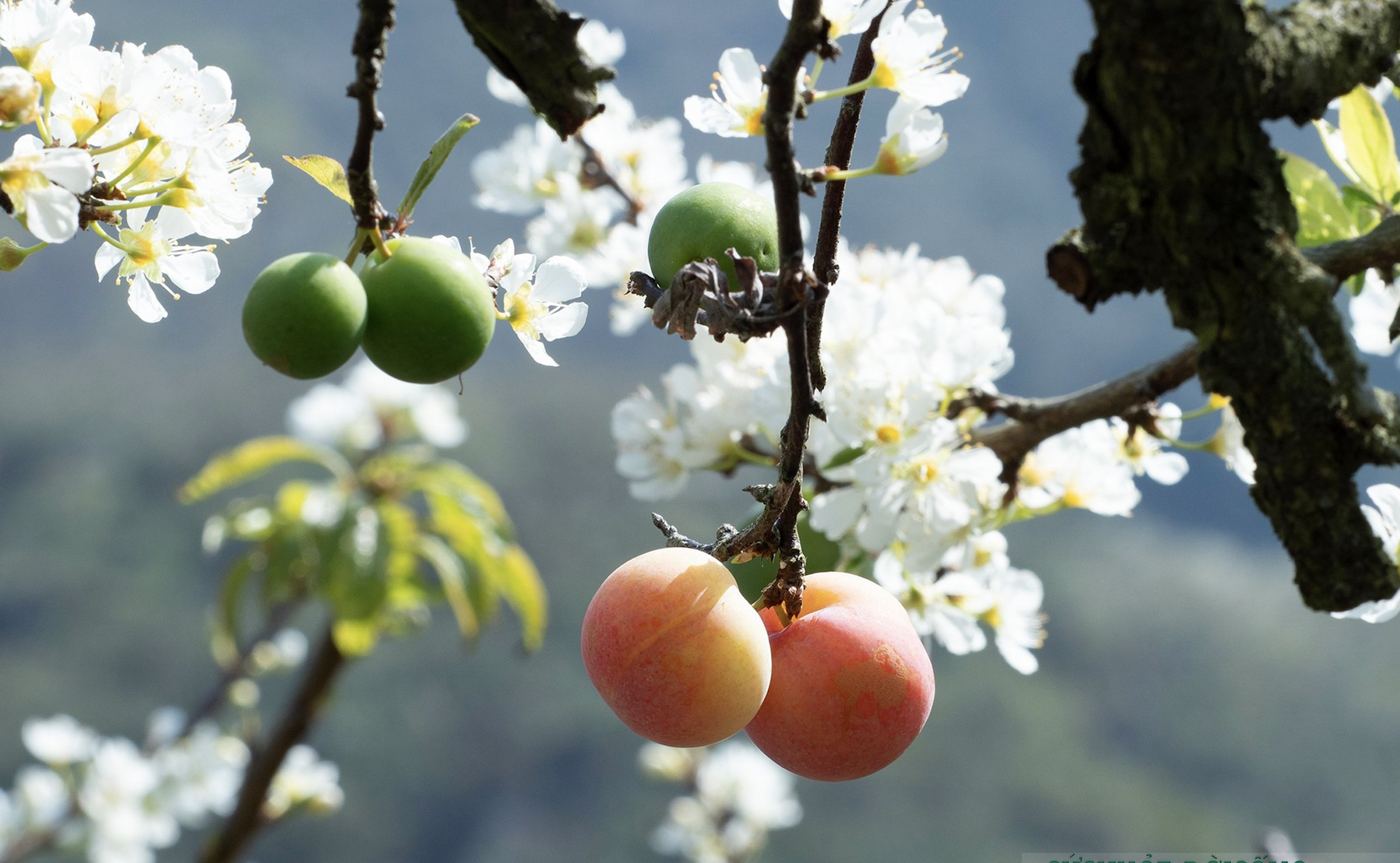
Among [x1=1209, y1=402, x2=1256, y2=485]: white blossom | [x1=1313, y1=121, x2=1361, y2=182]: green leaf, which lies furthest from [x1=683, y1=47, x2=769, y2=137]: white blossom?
[x1=1209, y1=402, x2=1256, y2=485]: white blossom

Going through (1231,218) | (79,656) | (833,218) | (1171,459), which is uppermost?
(1171,459)

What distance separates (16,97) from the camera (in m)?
0.50

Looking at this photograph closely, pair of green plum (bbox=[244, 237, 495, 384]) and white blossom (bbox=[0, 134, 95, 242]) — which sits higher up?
pair of green plum (bbox=[244, 237, 495, 384])

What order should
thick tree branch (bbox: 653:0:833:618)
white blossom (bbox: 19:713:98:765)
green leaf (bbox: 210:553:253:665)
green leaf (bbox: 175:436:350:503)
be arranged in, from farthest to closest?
white blossom (bbox: 19:713:98:765), green leaf (bbox: 210:553:253:665), green leaf (bbox: 175:436:350:503), thick tree branch (bbox: 653:0:833:618)

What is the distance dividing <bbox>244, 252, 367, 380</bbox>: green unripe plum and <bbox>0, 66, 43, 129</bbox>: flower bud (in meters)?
0.13

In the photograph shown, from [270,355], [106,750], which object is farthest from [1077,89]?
[106,750]

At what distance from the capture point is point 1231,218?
18.6 inches

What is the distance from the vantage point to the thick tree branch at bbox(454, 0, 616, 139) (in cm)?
46

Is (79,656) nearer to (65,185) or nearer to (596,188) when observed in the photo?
(596,188)

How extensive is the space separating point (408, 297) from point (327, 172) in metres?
0.08

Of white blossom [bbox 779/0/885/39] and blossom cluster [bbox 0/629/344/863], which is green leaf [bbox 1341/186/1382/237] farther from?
blossom cluster [bbox 0/629/344/863]

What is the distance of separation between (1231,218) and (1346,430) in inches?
4.8

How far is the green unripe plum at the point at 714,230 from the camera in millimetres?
541

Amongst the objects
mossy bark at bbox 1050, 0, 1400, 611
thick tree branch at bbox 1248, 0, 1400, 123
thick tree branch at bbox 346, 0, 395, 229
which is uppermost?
thick tree branch at bbox 1248, 0, 1400, 123
